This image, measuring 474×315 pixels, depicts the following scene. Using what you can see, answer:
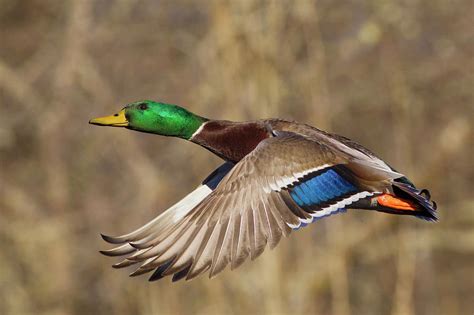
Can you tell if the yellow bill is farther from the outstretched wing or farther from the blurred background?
the blurred background

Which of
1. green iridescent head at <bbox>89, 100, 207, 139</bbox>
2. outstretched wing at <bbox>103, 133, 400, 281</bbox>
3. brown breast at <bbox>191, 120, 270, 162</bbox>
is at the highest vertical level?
green iridescent head at <bbox>89, 100, 207, 139</bbox>

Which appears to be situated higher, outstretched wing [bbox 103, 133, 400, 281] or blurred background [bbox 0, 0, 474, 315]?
blurred background [bbox 0, 0, 474, 315]

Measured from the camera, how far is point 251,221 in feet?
16.7

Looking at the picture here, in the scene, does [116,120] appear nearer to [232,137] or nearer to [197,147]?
[232,137]

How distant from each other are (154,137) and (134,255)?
233 inches

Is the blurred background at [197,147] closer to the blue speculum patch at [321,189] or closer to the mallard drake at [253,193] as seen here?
the mallard drake at [253,193]

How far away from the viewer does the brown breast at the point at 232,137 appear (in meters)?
5.64

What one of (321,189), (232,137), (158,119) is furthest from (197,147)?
(321,189)

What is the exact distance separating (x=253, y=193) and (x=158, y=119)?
2.69 feet

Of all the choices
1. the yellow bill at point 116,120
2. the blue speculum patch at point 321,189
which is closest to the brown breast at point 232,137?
the yellow bill at point 116,120

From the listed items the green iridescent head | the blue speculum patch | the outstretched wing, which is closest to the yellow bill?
the green iridescent head

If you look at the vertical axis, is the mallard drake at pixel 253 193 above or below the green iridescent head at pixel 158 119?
below

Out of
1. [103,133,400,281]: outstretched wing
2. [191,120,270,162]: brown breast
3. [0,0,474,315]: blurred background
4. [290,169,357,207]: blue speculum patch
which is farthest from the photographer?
[0,0,474,315]: blurred background

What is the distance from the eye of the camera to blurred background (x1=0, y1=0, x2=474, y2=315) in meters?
8.26
